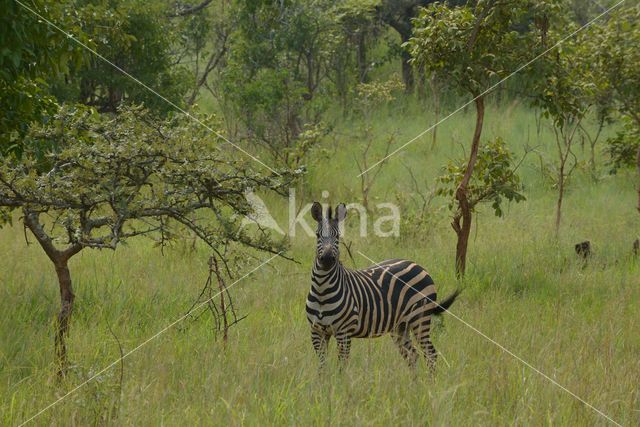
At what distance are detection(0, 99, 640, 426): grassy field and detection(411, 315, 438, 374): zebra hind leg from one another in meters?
0.11

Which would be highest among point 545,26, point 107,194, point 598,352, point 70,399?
point 545,26

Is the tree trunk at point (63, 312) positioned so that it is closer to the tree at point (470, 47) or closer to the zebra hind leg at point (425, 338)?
the zebra hind leg at point (425, 338)

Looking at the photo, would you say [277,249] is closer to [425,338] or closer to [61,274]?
[425,338]

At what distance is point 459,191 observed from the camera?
9.47 meters

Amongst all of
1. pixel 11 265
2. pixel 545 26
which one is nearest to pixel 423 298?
pixel 545 26

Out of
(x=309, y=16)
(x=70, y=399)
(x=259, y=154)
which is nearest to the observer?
(x=70, y=399)

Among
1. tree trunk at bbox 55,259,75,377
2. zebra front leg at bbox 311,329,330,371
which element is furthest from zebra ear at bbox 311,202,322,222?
tree trunk at bbox 55,259,75,377

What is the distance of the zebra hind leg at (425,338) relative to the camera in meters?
6.19

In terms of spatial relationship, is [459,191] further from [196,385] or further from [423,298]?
[196,385]

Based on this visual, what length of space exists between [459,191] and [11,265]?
5.27m

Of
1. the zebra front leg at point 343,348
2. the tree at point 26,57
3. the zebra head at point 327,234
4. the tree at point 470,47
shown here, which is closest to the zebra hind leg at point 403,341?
the zebra front leg at point 343,348

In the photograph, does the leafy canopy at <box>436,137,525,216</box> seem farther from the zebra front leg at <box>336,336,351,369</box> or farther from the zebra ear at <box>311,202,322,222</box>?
the zebra ear at <box>311,202,322,222</box>

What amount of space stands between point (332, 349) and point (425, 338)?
0.76 metres

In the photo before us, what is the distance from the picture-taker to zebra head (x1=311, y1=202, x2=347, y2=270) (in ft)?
17.4
